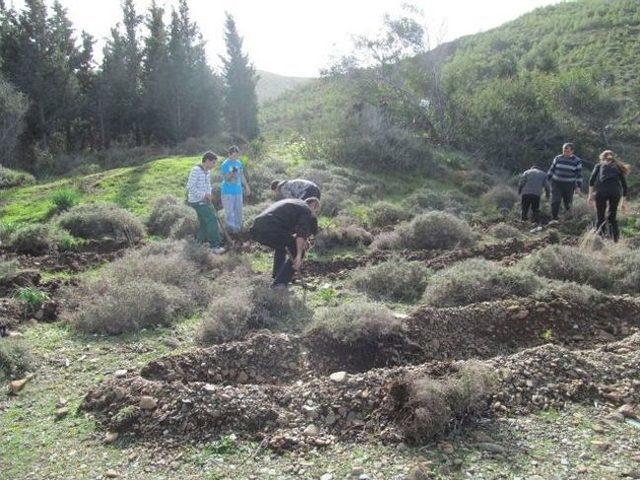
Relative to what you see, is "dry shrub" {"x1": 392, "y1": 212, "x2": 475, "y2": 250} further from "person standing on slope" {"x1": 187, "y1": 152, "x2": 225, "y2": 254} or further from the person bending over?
"person standing on slope" {"x1": 187, "y1": 152, "x2": 225, "y2": 254}

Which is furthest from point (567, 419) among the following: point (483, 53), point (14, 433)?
point (483, 53)

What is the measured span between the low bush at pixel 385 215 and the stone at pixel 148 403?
833 cm

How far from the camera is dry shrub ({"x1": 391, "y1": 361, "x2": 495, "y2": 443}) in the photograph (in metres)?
3.77

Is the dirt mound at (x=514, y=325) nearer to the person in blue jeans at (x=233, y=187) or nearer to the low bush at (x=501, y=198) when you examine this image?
the person in blue jeans at (x=233, y=187)

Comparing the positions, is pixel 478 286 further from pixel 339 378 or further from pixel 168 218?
pixel 168 218

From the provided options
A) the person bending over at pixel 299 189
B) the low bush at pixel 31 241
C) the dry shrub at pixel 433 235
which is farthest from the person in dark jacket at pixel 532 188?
the low bush at pixel 31 241

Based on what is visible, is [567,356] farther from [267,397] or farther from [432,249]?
[432,249]

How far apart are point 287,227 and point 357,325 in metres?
1.97

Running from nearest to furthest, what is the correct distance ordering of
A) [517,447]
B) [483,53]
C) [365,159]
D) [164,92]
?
[517,447]
[365,159]
[164,92]
[483,53]

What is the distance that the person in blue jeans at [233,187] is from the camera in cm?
952

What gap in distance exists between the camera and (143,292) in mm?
6195

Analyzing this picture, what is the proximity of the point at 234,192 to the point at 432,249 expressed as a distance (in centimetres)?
356

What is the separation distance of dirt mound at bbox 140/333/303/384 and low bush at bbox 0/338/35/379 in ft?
3.88

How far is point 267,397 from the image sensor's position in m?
4.27
